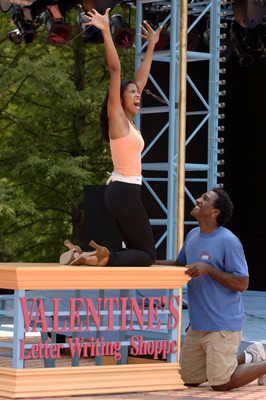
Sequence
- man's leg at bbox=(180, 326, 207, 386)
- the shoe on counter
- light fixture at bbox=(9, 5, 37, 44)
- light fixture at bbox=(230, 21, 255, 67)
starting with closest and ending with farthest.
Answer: man's leg at bbox=(180, 326, 207, 386) < the shoe on counter < light fixture at bbox=(9, 5, 37, 44) < light fixture at bbox=(230, 21, 255, 67)

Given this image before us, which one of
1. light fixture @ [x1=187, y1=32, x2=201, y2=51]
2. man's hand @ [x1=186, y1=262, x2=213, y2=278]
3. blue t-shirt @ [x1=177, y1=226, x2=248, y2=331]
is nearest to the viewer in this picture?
man's hand @ [x1=186, y1=262, x2=213, y2=278]

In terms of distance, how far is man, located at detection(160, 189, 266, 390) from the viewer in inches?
200

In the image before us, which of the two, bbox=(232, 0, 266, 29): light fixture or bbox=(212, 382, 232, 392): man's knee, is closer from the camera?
bbox=(212, 382, 232, 392): man's knee

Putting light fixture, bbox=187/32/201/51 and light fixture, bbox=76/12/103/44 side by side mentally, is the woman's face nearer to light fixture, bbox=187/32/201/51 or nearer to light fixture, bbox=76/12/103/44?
light fixture, bbox=76/12/103/44

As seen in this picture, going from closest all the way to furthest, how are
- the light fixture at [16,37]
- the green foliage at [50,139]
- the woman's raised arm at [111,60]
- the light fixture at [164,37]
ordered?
the woman's raised arm at [111,60] < the light fixture at [164,37] < the light fixture at [16,37] < the green foliage at [50,139]

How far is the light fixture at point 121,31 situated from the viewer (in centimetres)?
999

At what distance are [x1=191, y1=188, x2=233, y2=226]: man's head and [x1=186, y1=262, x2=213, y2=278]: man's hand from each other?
37cm

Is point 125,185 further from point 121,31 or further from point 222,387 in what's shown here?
point 121,31

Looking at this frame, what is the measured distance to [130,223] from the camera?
5.08 m

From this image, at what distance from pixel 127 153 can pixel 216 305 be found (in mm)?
1025

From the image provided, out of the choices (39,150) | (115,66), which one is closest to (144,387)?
(115,66)

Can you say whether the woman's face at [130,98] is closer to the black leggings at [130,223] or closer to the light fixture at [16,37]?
the black leggings at [130,223]

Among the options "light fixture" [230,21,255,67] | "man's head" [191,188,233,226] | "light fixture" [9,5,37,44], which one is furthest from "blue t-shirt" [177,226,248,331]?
"light fixture" [230,21,255,67]

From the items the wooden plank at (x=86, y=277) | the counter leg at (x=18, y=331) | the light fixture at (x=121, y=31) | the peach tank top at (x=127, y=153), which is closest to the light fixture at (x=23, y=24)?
the light fixture at (x=121, y=31)
